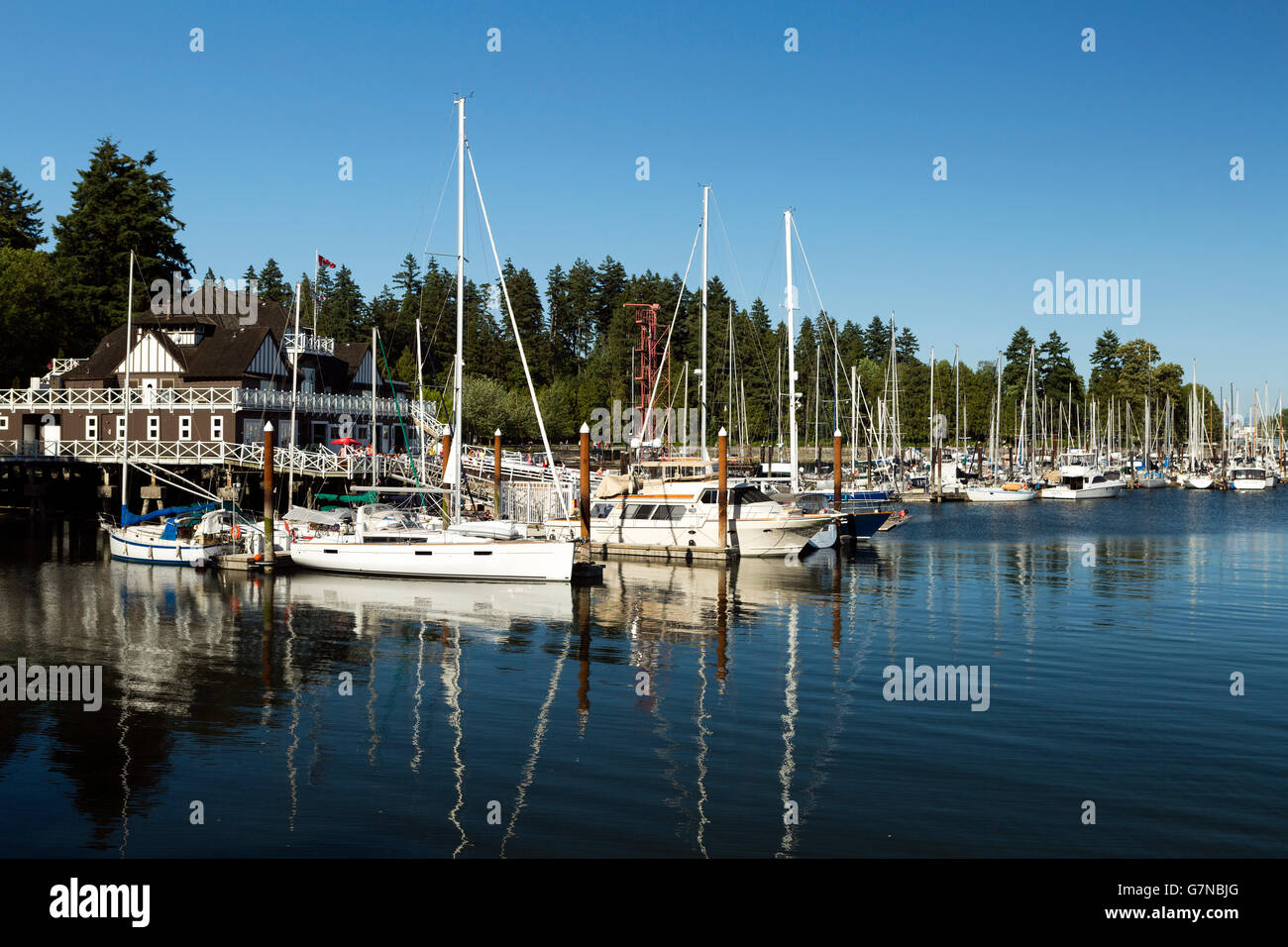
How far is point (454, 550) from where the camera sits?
37688 mm

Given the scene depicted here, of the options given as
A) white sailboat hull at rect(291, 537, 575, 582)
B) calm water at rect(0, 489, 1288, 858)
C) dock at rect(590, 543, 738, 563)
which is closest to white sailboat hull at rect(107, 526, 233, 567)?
calm water at rect(0, 489, 1288, 858)

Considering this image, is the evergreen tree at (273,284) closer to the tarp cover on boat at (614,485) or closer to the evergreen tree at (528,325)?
the evergreen tree at (528,325)

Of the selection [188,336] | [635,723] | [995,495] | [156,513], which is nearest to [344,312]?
[188,336]

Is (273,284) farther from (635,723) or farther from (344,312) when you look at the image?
(635,723)

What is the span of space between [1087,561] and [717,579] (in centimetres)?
1920

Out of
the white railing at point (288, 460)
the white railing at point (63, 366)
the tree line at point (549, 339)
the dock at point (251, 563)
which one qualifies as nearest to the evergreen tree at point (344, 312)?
the tree line at point (549, 339)

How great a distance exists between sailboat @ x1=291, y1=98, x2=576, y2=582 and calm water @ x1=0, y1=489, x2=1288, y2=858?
3.23ft

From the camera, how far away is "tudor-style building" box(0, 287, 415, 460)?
6125 cm

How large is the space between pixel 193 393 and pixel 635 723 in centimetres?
4936

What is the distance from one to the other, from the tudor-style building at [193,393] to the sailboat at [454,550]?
21096 mm

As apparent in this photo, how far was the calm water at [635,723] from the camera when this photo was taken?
576 inches

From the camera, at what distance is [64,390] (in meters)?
64.1
